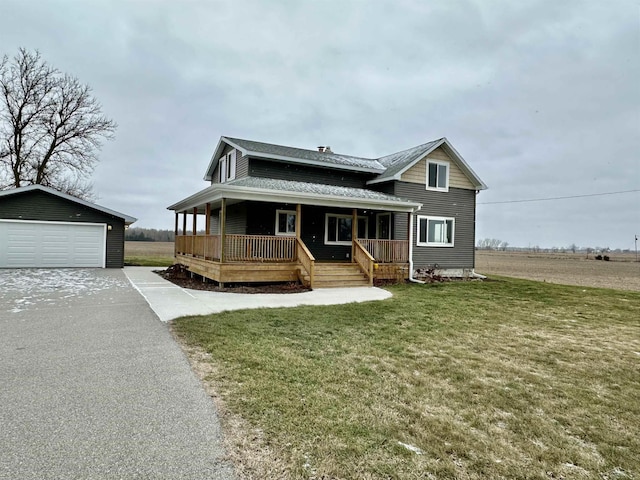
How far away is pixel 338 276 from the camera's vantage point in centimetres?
1270

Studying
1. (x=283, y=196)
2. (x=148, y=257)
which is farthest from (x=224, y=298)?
(x=148, y=257)

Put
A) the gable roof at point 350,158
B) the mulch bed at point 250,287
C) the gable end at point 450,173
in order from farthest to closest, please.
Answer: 1. the gable end at point 450,173
2. the gable roof at point 350,158
3. the mulch bed at point 250,287

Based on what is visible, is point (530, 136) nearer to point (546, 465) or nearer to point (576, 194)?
point (576, 194)

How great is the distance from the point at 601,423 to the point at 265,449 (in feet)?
9.69

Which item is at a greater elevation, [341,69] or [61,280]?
[341,69]

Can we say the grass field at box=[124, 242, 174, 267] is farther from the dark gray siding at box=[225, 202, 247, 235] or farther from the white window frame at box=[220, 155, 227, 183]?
the dark gray siding at box=[225, 202, 247, 235]

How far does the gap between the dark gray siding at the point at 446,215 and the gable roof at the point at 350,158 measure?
840mm

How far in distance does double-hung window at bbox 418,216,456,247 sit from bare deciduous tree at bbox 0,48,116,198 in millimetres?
22327

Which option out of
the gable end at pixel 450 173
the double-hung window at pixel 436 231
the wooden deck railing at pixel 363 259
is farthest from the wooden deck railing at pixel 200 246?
the double-hung window at pixel 436 231

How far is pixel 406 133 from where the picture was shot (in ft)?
101

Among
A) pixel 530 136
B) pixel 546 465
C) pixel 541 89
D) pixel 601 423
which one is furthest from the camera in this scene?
pixel 530 136

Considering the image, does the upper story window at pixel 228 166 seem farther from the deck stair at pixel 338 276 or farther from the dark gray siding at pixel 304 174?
the deck stair at pixel 338 276

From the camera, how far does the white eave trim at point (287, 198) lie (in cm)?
1138

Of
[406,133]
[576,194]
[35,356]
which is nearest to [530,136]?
[406,133]
